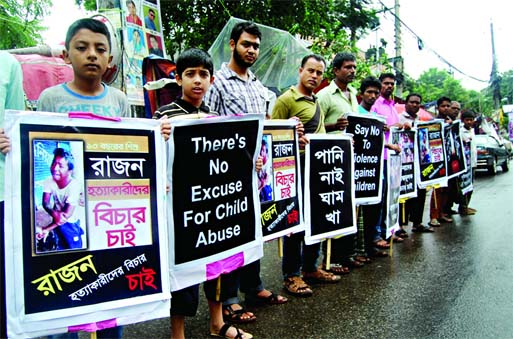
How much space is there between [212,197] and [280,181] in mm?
1001

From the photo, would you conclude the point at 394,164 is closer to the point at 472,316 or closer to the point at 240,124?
the point at 472,316

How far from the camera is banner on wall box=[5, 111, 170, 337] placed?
200 cm

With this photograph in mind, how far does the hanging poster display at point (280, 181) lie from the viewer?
3.51m

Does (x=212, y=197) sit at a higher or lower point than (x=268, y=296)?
higher

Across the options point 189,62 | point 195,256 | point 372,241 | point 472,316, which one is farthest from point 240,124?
point 372,241

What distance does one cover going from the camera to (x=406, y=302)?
144 inches

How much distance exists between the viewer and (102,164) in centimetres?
224

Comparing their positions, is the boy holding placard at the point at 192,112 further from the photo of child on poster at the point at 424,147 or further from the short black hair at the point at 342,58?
the photo of child on poster at the point at 424,147

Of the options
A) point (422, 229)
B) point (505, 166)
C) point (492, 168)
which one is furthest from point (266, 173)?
point (505, 166)

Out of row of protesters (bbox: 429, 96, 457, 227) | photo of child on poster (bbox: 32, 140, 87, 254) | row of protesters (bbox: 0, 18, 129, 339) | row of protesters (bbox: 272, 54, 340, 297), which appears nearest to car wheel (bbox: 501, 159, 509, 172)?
row of protesters (bbox: 429, 96, 457, 227)

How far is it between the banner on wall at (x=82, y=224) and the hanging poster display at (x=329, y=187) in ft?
5.95

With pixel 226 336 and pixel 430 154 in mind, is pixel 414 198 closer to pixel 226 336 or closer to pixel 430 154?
pixel 430 154

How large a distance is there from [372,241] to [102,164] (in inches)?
141

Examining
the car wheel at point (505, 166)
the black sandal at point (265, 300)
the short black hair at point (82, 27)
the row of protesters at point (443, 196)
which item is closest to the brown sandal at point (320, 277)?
the black sandal at point (265, 300)
